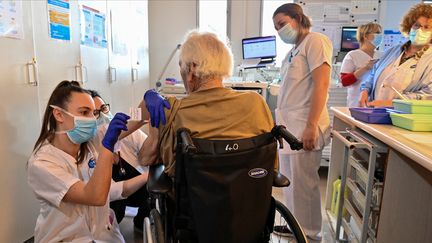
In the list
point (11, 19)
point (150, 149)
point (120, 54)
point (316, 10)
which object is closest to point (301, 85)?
point (150, 149)

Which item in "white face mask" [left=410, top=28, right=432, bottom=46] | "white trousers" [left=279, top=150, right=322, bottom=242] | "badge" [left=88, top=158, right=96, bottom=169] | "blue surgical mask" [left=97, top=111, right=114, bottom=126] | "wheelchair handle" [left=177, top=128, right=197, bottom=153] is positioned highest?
"white face mask" [left=410, top=28, right=432, bottom=46]

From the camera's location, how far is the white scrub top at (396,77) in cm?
170

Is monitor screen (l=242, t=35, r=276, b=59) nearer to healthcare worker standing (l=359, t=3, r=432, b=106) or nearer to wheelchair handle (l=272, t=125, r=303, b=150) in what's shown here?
healthcare worker standing (l=359, t=3, r=432, b=106)

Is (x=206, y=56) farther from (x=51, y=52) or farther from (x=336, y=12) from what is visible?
(x=336, y=12)

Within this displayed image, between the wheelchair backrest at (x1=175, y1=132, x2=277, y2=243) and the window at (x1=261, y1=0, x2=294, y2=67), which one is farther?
the window at (x1=261, y1=0, x2=294, y2=67)

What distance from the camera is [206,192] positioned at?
88 cm

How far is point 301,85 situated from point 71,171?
1202 mm

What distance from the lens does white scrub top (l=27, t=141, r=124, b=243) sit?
1.10 meters

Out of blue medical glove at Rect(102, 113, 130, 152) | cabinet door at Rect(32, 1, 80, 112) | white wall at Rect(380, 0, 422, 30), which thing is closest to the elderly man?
blue medical glove at Rect(102, 113, 130, 152)

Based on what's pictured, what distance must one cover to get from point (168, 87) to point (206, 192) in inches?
97.3

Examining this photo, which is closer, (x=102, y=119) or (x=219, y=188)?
(x=219, y=188)

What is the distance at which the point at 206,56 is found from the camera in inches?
41.0

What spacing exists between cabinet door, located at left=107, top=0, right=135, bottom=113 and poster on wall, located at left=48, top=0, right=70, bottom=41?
0.62 metres

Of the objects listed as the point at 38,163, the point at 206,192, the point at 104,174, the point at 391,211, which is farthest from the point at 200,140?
the point at 391,211
